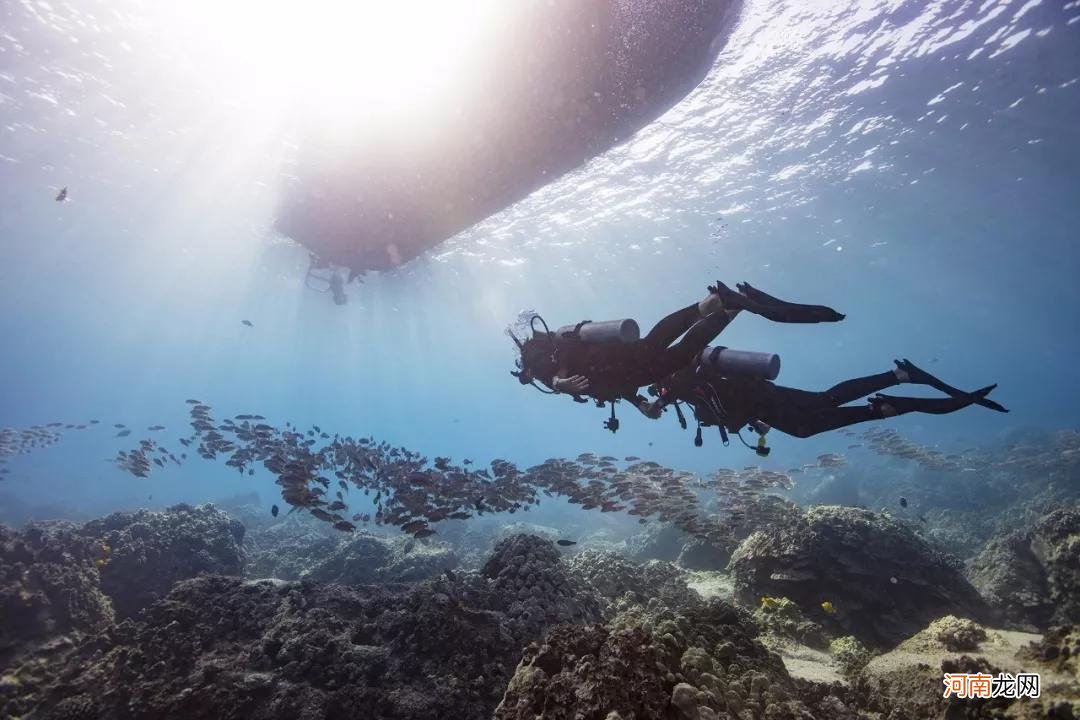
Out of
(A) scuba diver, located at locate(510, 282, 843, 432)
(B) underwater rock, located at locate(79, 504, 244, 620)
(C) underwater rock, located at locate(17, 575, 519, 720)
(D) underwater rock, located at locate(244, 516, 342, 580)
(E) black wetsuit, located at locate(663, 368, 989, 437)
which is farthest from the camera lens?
(D) underwater rock, located at locate(244, 516, 342, 580)

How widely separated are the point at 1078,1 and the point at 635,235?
1791 cm

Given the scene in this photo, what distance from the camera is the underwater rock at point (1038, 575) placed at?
8398mm

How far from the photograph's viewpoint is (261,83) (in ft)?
48.3

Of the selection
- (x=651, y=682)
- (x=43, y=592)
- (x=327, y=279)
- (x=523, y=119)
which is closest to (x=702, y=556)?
(x=651, y=682)

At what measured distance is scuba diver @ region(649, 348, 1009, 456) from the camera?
5484 mm

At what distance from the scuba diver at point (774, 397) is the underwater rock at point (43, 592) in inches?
405

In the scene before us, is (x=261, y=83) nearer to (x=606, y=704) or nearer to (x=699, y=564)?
(x=606, y=704)

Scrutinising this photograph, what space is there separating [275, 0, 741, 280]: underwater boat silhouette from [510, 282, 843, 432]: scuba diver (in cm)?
562

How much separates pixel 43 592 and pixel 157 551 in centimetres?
363

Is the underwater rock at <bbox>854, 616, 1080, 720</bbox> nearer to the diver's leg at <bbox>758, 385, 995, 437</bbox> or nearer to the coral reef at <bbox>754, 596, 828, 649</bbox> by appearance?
the coral reef at <bbox>754, 596, 828, 649</bbox>

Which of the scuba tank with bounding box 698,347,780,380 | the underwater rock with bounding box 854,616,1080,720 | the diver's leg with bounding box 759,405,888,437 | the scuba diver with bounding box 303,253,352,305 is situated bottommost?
the underwater rock with bounding box 854,616,1080,720

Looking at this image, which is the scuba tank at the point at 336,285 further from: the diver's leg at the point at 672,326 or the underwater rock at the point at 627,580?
the diver's leg at the point at 672,326

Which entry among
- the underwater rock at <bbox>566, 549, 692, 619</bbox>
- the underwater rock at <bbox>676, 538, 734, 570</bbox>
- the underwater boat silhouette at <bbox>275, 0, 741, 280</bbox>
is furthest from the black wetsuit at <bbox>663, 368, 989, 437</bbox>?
the underwater rock at <bbox>676, 538, 734, 570</bbox>

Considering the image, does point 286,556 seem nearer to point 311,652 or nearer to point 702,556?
point 311,652
